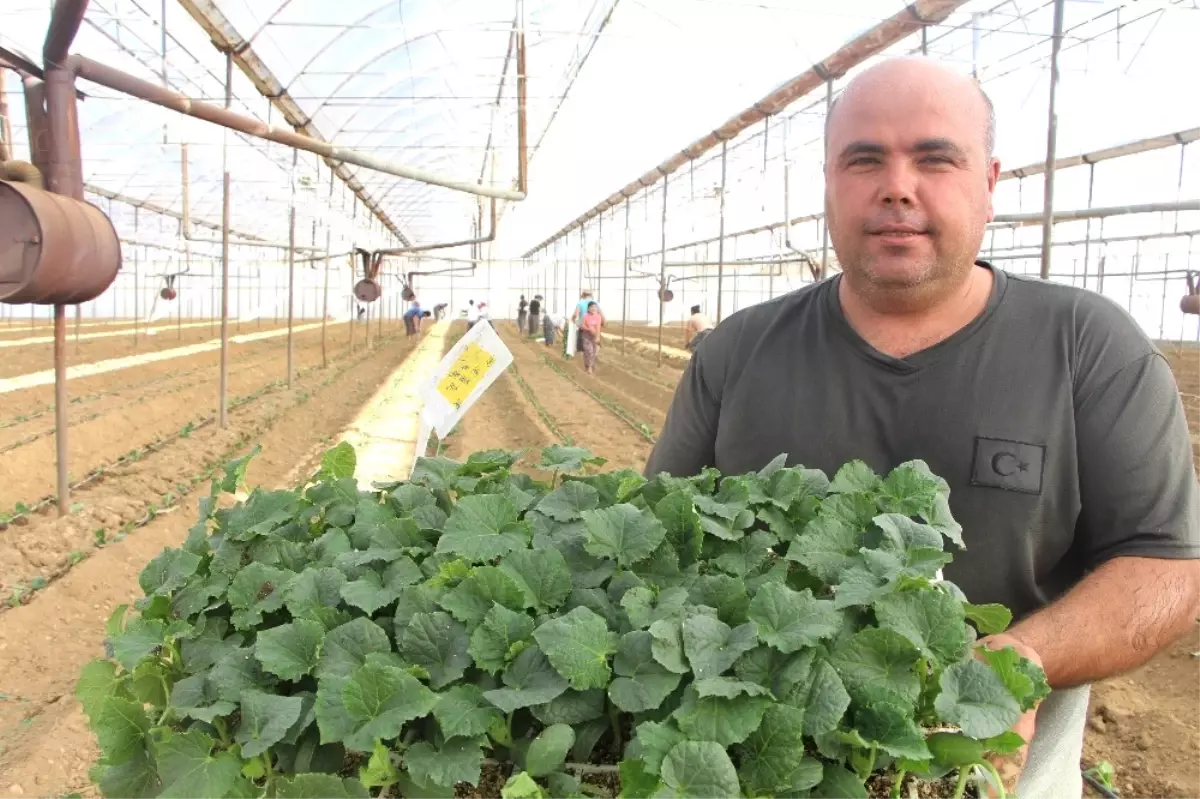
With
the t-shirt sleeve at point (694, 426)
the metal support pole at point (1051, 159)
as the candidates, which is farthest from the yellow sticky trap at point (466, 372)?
the metal support pole at point (1051, 159)

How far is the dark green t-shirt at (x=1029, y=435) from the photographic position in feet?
5.19

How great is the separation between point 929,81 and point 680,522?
3.42 ft

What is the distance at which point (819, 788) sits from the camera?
0.85 metres

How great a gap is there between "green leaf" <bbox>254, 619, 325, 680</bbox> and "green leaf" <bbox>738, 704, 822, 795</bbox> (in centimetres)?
45

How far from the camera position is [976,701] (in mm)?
853

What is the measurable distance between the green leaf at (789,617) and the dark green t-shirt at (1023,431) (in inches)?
35.0

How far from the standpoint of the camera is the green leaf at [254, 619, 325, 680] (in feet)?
3.15

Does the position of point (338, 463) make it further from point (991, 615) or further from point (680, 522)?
point (991, 615)

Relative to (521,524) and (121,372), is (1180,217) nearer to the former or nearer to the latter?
(121,372)

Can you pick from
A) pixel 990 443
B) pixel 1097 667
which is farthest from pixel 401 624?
pixel 990 443

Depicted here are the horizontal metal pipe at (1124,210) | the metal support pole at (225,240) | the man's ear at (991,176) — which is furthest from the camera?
the horizontal metal pipe at (1124,210)

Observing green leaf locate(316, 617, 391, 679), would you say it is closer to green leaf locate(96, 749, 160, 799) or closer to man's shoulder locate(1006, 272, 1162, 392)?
green leaf locate(96, 749, 160, 799)

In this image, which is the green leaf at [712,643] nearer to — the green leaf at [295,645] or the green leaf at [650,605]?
the green leaf at [650,605]

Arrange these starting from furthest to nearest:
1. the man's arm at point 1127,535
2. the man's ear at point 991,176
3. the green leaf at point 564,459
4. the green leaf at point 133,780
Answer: the man's ear at point 991,176 < the green leaf at point 564,459 < the man's arm at point 1127,535 < the green leaf at point 133,780
